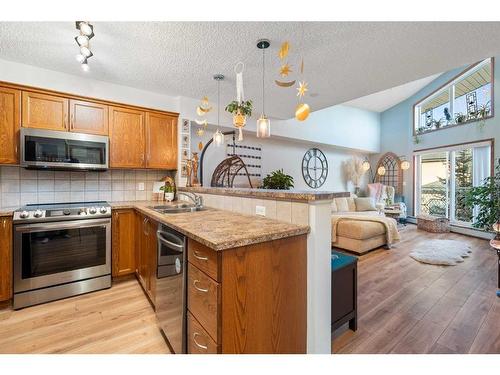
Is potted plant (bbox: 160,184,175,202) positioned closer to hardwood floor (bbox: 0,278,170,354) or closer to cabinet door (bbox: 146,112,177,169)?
cabinet door (bbox: 146,112,177,169)

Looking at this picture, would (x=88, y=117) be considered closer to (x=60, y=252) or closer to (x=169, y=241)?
(x=60, y=252)

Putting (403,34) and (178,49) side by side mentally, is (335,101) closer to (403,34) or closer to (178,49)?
(403,34)

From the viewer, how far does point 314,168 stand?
241 inches

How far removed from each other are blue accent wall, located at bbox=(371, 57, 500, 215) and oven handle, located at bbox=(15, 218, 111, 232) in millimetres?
7062

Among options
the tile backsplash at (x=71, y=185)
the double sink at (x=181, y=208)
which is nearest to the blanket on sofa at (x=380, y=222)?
the double sink at (x=181, y=208)

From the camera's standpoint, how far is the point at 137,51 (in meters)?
2.16

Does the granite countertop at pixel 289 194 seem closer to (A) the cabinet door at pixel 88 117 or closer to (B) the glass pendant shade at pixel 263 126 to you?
(B) the glass pendant shade at pixel 263 126

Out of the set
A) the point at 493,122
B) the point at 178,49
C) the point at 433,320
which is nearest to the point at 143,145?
the point at 178,49

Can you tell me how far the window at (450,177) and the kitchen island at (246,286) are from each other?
601 centimetres

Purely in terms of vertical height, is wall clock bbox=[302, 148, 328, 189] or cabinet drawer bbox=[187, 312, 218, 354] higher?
wall clock bbox=[302, 148, 328, 189]

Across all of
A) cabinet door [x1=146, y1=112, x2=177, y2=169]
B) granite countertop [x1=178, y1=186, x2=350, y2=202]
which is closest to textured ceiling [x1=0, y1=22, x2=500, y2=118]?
cabinet door [x1=146, y1=112, x2=177, y2=169]

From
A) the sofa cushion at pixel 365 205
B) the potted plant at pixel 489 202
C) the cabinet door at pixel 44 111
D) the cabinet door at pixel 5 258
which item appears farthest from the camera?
the sofa cushion at pixel 365 205

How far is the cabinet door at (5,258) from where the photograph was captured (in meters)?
2.09

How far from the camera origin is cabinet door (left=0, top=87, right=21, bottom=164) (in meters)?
2.27
